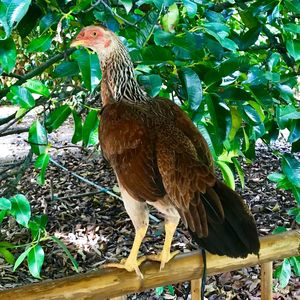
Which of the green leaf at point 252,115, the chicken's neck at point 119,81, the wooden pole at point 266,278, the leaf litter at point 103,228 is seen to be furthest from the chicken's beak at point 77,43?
the leaf litter at point 103,228

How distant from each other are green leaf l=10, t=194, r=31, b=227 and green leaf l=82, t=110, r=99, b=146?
0.77 feet

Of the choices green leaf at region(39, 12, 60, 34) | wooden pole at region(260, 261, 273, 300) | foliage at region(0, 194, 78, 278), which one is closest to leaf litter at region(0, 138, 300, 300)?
wooden pole at region(260, 261, 273, 300)

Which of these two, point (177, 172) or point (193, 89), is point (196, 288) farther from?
point (193, 89)

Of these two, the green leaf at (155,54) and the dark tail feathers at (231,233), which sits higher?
the green leaf at (155,54)

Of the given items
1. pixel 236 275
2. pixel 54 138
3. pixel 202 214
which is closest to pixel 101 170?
pixel 54 138

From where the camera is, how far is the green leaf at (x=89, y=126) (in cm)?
142

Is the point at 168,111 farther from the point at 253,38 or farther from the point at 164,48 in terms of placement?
the point at 253,38

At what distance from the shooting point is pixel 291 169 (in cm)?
150

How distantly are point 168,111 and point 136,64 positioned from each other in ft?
0.55

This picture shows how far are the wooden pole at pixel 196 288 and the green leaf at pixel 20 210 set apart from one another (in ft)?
1.66

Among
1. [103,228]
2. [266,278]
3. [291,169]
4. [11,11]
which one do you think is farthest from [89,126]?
[103,228]

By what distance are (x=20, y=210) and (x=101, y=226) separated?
7.05 ft

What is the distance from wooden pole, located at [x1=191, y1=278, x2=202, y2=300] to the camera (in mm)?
1470

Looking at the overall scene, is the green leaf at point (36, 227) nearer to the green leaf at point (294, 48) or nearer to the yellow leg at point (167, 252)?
the yellow leg at point (167, 252)
